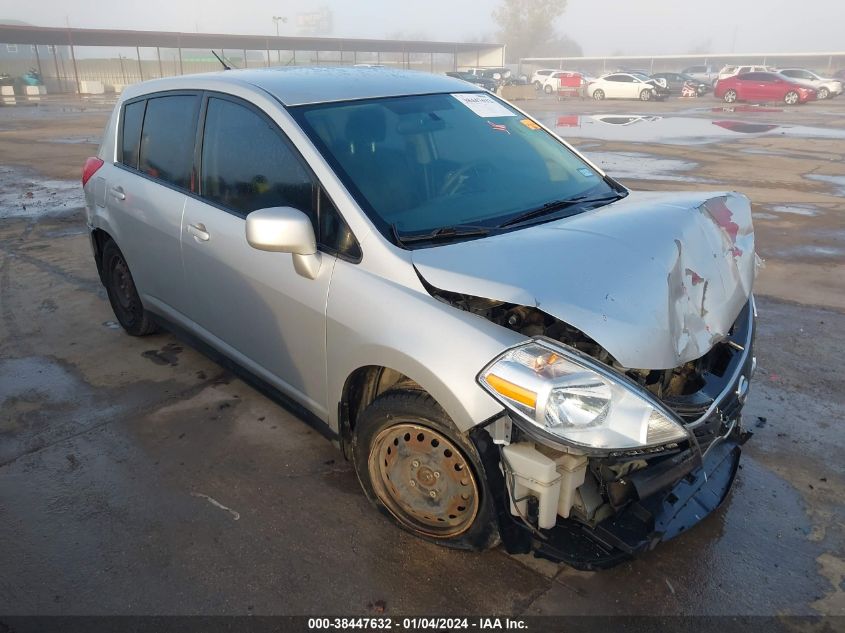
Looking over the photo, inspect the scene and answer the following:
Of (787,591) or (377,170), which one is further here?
(377,170)

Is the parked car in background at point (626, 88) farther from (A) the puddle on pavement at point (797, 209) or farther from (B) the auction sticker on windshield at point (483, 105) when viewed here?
(B) the auction sticker on windshield at point (483, 105)

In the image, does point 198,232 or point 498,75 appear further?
point 498,75

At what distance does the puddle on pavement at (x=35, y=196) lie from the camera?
904cm

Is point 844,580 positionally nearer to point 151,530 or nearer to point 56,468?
point 151,530

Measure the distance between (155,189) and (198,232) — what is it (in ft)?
2.14

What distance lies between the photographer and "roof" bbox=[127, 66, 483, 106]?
3.16 meters

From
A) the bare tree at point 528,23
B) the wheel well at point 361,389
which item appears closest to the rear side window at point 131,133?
the wheel well at point 361,389

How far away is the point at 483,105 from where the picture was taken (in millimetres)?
3645

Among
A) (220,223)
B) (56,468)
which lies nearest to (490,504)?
(220,223)

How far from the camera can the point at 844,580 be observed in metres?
2.52

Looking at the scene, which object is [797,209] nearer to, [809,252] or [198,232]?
[809,252]

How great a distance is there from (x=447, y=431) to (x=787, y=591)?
57.0 inches

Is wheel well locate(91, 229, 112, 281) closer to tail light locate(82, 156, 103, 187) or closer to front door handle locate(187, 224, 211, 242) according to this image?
tail light locate(82, 156, 103, 187)

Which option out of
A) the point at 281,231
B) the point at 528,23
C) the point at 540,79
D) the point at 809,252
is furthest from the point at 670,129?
the point at 528,23
